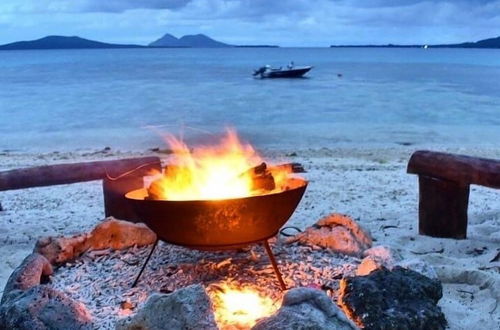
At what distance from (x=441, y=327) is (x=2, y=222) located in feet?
13.3

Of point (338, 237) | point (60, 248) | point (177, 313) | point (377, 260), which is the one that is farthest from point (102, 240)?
point (377, 260)

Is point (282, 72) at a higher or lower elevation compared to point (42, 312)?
lower

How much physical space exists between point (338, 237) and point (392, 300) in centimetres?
93

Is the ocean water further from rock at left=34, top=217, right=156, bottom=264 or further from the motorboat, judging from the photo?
the motorboat

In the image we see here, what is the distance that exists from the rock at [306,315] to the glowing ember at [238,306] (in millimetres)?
319

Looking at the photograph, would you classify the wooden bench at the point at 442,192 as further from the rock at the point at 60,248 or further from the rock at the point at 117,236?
the rock at the point at 60,248

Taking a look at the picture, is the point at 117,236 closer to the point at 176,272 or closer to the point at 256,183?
the point at 176,272

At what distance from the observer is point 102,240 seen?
3.73 meters

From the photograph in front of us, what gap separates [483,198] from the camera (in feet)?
19.2

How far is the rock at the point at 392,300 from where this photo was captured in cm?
263

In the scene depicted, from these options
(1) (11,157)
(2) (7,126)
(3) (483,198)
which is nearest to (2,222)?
(3) (483,198)

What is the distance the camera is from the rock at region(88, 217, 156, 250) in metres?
3.72

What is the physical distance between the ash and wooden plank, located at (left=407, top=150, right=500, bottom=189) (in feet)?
3.66

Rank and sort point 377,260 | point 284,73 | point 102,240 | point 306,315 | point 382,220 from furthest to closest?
point 284,73 → point 382,220 → point 102,240 → point 377,260 → point 306,315
